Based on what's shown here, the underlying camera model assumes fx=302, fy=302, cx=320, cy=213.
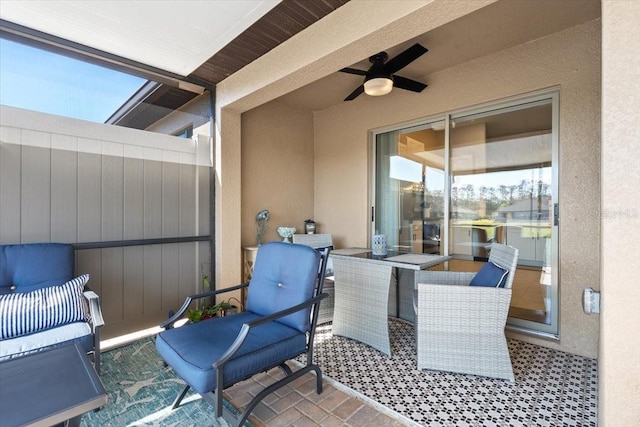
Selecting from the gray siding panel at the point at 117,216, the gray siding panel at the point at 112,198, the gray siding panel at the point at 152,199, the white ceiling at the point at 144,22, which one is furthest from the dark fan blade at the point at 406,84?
the gray siding panel at the point at 112,198

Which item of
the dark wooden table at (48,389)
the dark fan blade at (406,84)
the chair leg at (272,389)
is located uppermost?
the dark fan blade at (406,84)

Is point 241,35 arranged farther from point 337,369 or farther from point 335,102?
point 337,369

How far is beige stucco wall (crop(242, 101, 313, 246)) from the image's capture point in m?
3.98

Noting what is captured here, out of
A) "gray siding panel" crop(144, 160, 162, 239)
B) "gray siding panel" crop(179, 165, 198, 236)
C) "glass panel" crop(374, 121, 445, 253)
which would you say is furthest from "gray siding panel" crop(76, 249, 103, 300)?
"glass panel" crop(374, 121, 445, 253)

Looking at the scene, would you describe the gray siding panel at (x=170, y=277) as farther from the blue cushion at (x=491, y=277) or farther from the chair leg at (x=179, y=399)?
the blue cushion at (x=491, y=277)

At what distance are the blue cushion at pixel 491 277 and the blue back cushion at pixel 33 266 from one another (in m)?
3.20

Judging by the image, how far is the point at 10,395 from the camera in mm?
1185

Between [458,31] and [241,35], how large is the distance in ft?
6.15

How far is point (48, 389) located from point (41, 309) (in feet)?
3.50

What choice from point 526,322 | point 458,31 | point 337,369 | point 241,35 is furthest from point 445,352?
point 241,35

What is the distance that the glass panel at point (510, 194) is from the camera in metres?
2.87

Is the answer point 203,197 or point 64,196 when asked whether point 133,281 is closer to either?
point 64,196

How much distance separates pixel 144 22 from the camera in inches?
92.4

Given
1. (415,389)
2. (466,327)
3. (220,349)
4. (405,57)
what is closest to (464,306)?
(466,327)
